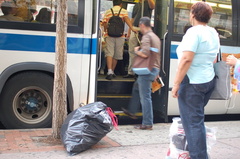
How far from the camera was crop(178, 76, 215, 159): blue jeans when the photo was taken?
3.37 meters

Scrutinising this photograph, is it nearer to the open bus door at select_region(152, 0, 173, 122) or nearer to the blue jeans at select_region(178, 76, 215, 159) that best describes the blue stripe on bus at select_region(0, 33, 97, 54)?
the open bus door at select_region(152, 0, 173, 122)

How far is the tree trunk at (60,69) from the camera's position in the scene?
184 inches

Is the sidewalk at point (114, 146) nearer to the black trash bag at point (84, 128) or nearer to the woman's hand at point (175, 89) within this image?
the black trash bag at point (84, 128)

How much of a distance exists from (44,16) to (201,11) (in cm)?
292

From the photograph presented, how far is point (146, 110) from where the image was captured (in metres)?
5.62

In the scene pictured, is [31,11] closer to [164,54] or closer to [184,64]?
[164,54]

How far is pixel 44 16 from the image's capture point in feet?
18.0

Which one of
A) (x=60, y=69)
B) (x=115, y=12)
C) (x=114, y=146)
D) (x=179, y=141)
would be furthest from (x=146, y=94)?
(x=115, y=12)

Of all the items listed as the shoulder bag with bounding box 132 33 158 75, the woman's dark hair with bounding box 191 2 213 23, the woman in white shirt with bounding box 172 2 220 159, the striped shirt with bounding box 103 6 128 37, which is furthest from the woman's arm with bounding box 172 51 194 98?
the striped shirt with bounding box 103 6 128 37

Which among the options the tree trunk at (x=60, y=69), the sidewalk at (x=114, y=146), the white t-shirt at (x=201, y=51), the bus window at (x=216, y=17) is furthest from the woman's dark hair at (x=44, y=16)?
the white t-shirt at (x=201, y=51)

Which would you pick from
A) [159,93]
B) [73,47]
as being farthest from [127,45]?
[73,47]

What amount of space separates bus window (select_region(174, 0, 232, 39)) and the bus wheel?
258cm

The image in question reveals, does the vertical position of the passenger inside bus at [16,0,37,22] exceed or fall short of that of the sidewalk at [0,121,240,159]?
it exceeds it

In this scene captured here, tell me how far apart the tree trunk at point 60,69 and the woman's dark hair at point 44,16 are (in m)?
0.84
